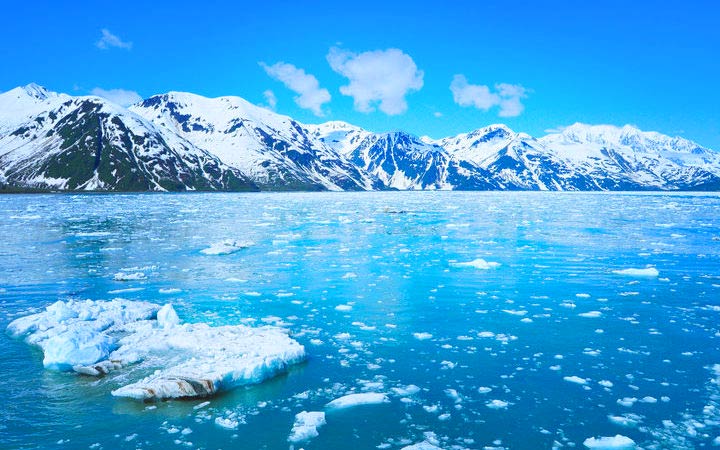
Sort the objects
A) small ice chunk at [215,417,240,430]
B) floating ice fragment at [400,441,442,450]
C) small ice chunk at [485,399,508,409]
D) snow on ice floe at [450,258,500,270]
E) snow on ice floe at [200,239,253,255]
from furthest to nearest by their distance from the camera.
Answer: snow on ice floe at [200,239,253,255]
snow on ice floe at [450,258,500,270]
small ice chunk at [485,399,508,409]
small ice chunk at [215,417,240,430]
floating ice fragment at [400,441,442,450]

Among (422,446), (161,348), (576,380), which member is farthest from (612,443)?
(161,348)

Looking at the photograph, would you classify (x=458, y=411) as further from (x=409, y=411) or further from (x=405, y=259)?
(x=405, y=259)

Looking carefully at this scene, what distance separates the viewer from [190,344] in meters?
13.9

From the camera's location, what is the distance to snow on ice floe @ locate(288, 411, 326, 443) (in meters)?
9.31

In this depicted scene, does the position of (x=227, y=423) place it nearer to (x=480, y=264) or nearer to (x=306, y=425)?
(x=306, y=425)

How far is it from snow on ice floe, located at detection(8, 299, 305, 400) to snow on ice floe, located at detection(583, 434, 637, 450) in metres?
7.39

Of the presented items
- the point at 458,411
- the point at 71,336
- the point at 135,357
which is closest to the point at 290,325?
the point at 135,357

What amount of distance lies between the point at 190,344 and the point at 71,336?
309 centimetres

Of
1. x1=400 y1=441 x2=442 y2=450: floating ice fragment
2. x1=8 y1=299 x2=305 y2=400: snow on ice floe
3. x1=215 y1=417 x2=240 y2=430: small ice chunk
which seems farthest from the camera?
x1=8 y1=299 x2=305 y2=400: snow on ice floe

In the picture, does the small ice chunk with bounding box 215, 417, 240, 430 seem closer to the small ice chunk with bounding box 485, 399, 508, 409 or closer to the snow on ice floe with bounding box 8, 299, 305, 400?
the snow on ice floe with bounding box 8, 299, 305, 400

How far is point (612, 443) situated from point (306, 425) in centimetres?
588

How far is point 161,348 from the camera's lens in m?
13.9

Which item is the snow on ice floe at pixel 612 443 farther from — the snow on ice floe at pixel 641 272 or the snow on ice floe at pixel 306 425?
the snow on ice floe at pixel 641 272

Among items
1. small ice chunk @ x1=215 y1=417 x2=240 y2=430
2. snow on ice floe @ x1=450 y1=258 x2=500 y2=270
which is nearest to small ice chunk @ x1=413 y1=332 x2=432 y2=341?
small ice chunk @ x1=215 y1=417 x2=240 y2=430
